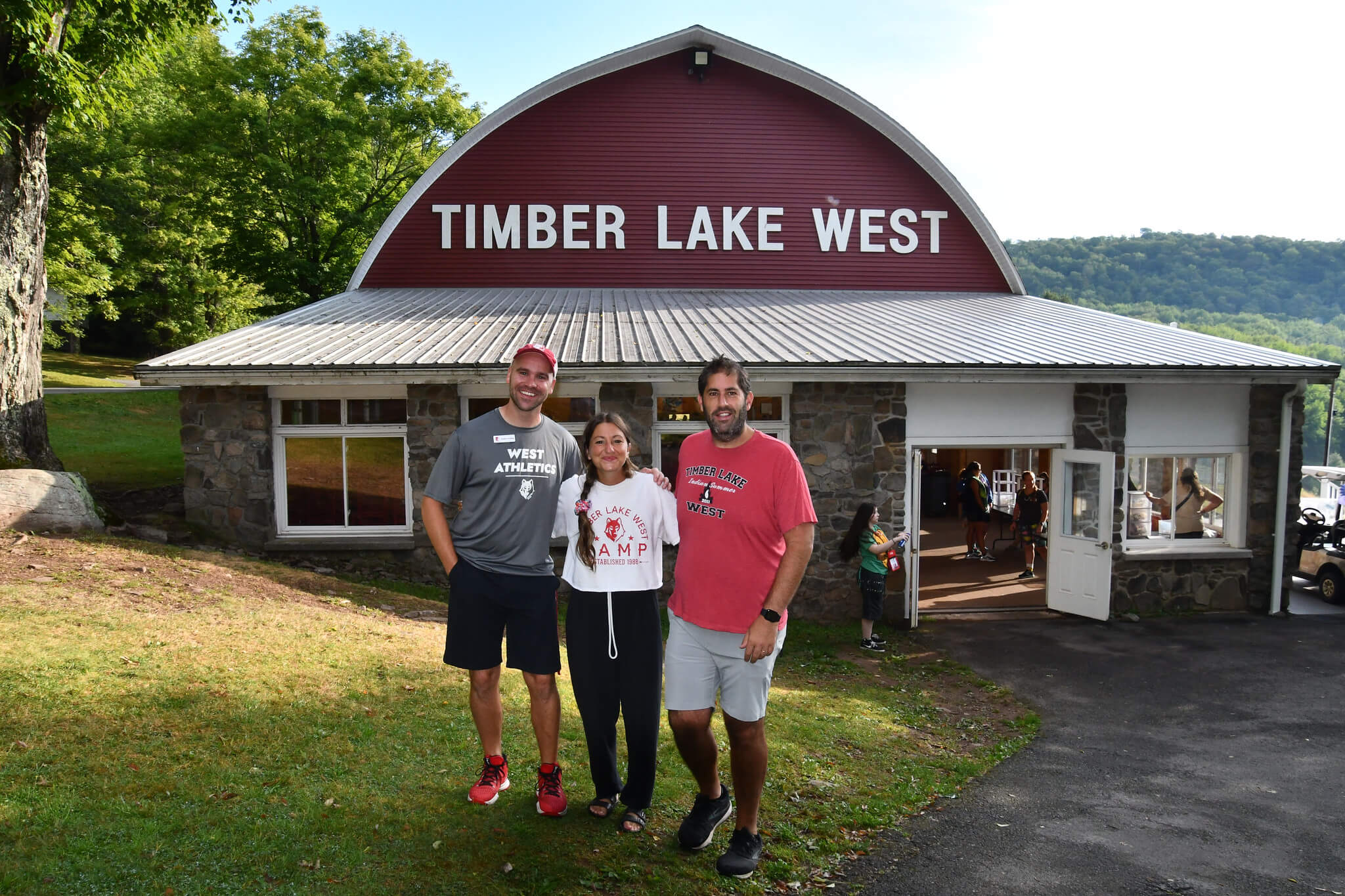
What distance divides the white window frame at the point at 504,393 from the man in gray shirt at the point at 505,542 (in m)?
5.87

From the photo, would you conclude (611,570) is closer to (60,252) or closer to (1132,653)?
(1132,653)

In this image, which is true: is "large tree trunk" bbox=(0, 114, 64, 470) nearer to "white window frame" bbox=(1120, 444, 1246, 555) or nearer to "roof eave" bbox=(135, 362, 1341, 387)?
"roof eave" bbox=(135, 362, 1341, 387)

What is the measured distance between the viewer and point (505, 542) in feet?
13.2

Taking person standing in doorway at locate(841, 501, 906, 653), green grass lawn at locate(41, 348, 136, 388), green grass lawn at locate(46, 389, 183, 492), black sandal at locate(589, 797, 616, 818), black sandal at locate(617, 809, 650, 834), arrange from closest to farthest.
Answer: black sandal at locate(617, 809, 650, 834)
black sandal at locate(589, 797, 616, 818)
person standing in doorway at locate(841, 501, 906, 653)
green grass lawn at locate(46, 389, 183, 492)
green grass lawn at locate(41, 348, 136, 388)

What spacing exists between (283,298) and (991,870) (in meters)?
21.2

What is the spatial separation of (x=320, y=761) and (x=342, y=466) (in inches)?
251

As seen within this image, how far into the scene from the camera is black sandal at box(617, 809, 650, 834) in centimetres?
411

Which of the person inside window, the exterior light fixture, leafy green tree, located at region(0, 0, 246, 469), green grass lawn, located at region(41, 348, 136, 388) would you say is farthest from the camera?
green grass lawn, located at region(41, 348, 136, 388)

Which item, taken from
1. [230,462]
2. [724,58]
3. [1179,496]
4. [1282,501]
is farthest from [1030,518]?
[230,462]

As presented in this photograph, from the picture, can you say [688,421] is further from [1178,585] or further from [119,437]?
[119,437]

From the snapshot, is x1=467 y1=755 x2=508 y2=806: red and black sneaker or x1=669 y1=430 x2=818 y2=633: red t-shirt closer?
x1=669 y1=430 x2=818 y2=633: red t-shirt

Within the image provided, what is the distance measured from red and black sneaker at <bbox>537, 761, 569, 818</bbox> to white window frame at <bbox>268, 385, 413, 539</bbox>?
657 cm

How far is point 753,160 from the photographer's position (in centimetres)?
1444

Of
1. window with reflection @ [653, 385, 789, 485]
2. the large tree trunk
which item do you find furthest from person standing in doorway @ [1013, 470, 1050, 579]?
the large tree trunk
